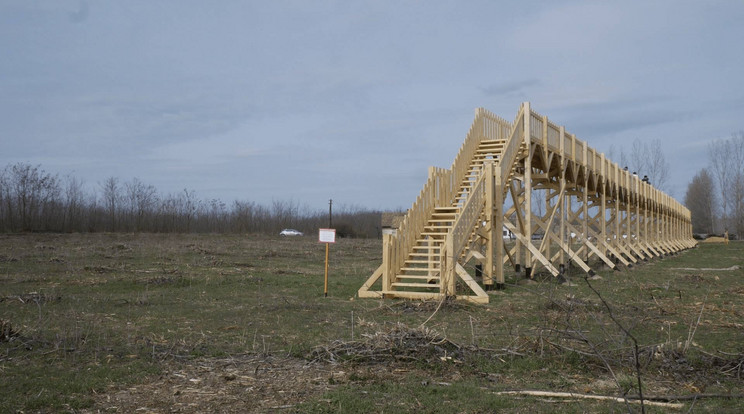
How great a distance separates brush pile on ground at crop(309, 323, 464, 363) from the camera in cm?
681

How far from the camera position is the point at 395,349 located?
691cm

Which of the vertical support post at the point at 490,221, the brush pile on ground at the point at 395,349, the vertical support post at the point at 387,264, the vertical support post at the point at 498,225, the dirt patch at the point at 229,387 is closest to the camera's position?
the dirt patch at the point at 229,387

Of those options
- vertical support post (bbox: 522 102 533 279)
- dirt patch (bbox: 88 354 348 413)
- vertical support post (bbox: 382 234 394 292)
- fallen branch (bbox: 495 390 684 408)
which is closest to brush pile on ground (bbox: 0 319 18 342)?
dirt patch (bbox: 88 354 348 413)

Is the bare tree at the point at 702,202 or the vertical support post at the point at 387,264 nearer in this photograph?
the vertical support post at the point at 387,264

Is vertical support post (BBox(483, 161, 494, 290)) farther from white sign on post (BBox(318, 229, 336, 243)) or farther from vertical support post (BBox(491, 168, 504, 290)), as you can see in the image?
white sign on post (BBox(318, 229, 336, 243))

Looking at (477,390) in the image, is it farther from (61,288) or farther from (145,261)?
(145,261)

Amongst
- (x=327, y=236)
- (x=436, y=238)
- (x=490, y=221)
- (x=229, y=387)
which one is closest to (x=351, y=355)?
(x=229, y=387)

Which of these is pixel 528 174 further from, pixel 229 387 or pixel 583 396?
pixel 229 387

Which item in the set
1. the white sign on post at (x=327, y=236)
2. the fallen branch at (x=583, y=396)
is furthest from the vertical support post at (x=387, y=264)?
the fallen branch at (x=583, y=396)

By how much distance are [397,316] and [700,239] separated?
6755 centimetres

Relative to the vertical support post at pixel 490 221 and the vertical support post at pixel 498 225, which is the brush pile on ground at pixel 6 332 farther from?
the vertical support post at pixel 498 225

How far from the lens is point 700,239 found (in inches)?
2655

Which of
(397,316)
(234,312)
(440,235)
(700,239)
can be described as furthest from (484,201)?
(700,239)

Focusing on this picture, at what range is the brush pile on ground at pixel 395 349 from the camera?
6.81 m
